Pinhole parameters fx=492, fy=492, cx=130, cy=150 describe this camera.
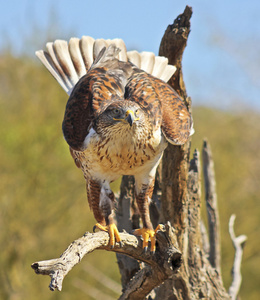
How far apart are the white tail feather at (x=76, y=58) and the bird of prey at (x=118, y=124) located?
0.01m

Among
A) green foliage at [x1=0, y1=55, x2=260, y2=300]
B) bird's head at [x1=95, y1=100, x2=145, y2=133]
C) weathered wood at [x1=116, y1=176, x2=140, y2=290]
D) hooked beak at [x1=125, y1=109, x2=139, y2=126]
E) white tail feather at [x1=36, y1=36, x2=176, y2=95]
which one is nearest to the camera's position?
hooked beak at [x1=125, y1=109, x2=139, y2=126]

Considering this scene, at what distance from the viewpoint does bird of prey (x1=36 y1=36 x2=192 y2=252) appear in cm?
386

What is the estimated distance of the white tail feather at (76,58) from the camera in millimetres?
4875

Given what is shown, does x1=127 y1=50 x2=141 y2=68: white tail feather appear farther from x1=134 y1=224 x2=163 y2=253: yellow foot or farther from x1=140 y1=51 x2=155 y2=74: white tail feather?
x1=134 y1=224 x2=163 y2=253: yellow foot

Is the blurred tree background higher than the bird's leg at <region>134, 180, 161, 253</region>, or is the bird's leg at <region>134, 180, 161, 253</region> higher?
the blurred tree background

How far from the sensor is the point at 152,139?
3963 mm

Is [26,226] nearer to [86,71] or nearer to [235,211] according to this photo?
[235,211]

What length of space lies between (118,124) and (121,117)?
0.30ft

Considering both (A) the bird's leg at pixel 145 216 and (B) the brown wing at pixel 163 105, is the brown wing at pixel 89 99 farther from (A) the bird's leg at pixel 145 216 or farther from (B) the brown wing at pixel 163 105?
(A) the bird's leg at pixel 145 216

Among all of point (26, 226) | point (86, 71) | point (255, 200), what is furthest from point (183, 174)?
point (255, 200)

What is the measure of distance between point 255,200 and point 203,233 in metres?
10.1

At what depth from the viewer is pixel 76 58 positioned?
195 inches

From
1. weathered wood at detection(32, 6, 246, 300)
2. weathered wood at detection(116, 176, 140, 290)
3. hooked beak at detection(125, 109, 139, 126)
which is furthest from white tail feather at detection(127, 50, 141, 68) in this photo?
hooked beak at detection(125, 109, 139, 126)

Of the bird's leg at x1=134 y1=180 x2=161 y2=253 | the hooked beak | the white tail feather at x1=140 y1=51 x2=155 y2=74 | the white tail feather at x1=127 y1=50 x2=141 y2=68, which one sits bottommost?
the bird's leg at x1=134 y1=180 x2=161 y2=253
